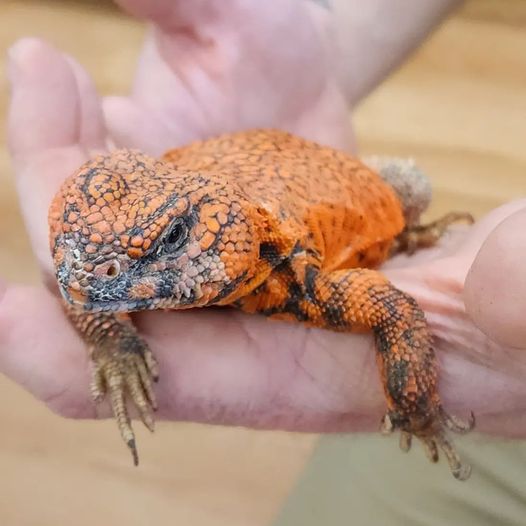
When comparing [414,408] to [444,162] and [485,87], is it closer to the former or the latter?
[444,162]

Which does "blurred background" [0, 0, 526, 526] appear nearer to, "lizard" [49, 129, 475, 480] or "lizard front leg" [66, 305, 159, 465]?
"lizard" [49, 129, 475, 480]

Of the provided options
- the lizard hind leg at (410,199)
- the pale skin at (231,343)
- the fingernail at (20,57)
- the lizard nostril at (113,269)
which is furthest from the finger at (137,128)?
the lizard nostril at (113,269)

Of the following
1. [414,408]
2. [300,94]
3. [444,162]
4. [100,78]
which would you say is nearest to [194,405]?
[414,408]

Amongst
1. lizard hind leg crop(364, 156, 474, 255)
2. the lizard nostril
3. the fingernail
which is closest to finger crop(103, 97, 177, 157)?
the fingernail

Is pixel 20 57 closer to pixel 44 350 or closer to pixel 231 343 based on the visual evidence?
pixel 44 350

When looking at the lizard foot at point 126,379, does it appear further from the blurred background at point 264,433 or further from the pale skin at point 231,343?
the blurred background at point 264,433

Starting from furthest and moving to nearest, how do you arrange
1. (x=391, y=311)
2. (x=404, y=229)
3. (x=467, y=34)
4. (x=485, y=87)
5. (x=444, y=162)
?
(x=467, y=34), (x=485, y=87), (x=444, y=162), (x=404, y=229), (x=391, y=311)

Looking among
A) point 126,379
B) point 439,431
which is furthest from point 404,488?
point 126,379
